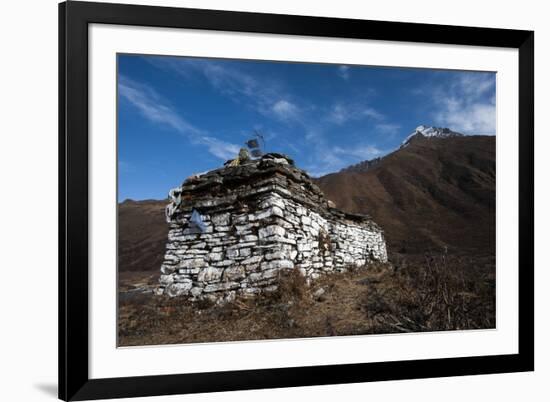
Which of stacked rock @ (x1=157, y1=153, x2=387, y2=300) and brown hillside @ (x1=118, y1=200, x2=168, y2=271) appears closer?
brown hillside @ (x1=118, y1=200, x2=168, y2=271)

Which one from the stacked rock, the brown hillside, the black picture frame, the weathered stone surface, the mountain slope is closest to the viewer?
the black picture frame

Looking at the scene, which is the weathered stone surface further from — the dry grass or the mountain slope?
the mountain slope

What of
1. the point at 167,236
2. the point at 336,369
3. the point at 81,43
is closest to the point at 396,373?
the point at 336,369

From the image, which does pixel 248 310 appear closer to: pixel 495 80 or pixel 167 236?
pixel 167 236

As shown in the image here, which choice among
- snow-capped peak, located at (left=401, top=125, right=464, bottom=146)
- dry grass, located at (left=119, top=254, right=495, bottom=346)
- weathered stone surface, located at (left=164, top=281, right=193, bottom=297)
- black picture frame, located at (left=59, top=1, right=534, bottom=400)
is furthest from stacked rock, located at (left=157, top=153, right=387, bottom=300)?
snow-capped peak, located at (left=401, top=125, right=464, bottom=146)

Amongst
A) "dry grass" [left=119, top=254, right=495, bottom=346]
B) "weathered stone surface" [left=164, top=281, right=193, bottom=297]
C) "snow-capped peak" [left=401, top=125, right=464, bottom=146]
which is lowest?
"dry grass" [left=119, top=254, right=495, bottom=346]

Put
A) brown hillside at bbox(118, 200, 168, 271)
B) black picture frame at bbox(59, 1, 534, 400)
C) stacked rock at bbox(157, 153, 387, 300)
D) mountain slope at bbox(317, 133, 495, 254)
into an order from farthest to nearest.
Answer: mountain slope at bbox(317, 133, 495, 254) < stacked rock at bbox(157, 153, 387, 300) < brown hillside at bbox(118, 200, 168, 271) < black picture frame at bbox(59, 1, 534, 400)

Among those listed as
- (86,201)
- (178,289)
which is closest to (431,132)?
(178,289)
